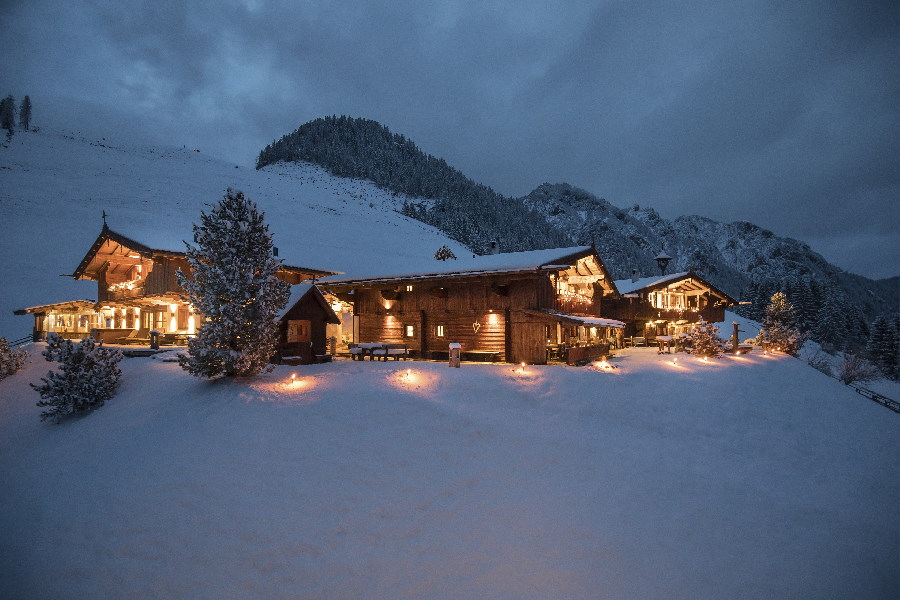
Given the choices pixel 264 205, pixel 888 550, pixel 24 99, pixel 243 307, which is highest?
pixel 24 99

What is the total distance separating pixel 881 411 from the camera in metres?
17.2

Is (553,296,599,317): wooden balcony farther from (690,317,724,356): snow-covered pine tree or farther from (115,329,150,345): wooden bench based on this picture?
(115,329,150,345): wooden bench

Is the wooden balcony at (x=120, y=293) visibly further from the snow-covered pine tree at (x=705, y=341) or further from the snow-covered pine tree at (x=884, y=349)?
the snow-covered pine tree at (x=884, y=349)

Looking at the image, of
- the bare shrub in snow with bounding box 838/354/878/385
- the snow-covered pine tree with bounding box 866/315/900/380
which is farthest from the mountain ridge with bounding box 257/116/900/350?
the bare shrub in snow with bounding box 838/354/878/385

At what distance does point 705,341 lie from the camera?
23.7m

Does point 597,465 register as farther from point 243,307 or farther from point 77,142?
point 77,142

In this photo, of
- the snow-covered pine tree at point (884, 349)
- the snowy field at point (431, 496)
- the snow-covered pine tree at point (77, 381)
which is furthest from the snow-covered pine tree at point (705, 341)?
the snow-covered pine tree at point (884, 349)

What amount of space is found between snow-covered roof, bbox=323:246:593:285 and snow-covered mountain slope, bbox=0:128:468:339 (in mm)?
14801

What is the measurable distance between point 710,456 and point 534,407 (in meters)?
5.09

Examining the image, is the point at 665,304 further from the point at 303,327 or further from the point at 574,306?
the point at 303,327

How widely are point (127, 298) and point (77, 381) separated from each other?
14.1 meters

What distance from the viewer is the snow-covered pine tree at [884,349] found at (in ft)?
133

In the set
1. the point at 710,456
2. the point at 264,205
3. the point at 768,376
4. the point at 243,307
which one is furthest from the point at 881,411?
the point at 264,205

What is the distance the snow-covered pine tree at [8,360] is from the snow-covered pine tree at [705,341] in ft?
116
